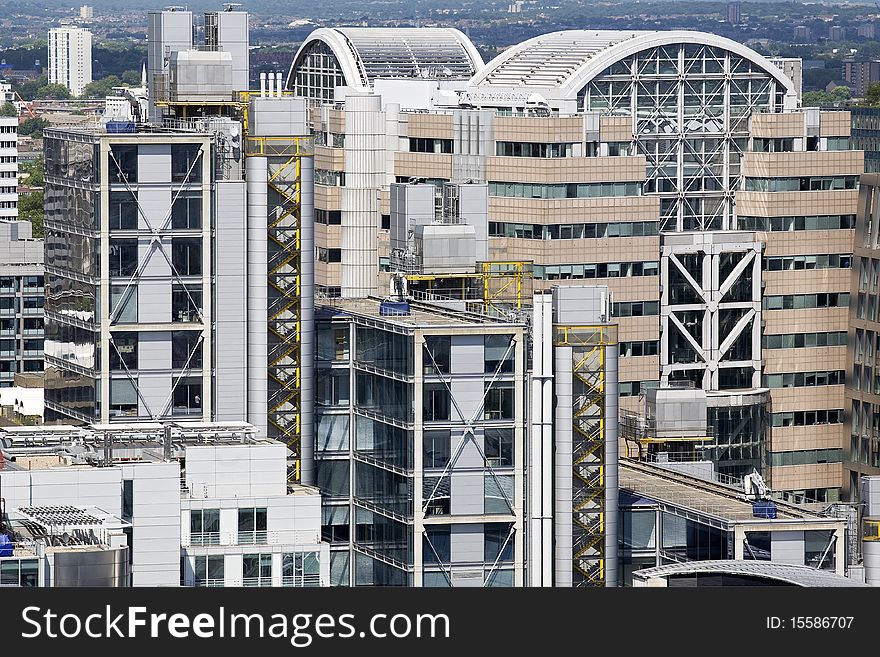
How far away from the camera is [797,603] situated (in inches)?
3137

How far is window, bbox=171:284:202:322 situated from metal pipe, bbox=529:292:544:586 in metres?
20.4

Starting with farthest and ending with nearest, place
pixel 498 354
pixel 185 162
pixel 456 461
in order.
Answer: pixel 185 162 → pixel 498 354 → pixel 456 461

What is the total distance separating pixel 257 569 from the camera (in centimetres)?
13112

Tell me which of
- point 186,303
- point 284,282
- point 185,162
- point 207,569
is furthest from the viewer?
point 284,282

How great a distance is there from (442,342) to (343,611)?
6763 cm

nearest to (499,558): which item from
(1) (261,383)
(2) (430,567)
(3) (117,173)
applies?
(2) (430,567)

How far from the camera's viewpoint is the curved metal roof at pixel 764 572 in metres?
115

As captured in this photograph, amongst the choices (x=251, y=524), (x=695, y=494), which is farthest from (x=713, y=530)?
(x=251, y=524)

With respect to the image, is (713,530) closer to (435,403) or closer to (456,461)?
(456,461)

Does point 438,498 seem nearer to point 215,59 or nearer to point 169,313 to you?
point 169,313

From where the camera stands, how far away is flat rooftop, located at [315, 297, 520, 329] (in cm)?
14400

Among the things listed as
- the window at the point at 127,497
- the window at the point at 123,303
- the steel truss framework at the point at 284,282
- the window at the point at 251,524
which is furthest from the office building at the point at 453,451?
the window at the point at 127,497

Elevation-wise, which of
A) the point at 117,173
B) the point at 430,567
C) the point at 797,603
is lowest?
the point at 430,567

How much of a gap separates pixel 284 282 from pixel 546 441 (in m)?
19.7
